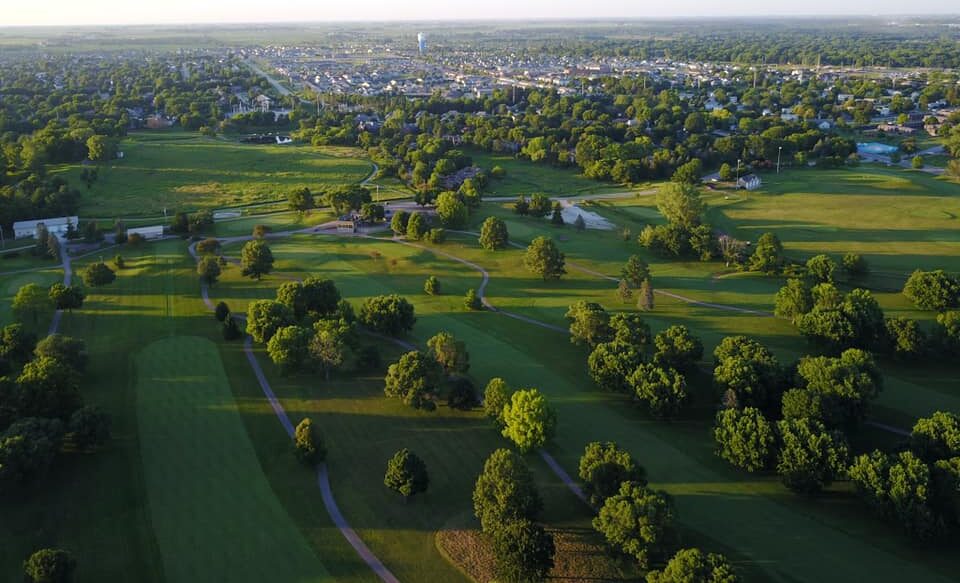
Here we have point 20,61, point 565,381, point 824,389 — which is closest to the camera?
point 824,389

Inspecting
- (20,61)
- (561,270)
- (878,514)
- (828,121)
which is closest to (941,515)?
(878,514)

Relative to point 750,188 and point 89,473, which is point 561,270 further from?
point 750,188

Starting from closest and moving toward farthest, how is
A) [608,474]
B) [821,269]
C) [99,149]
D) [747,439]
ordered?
1. [608,474]
2. [747,439]
3. [821,269]
4. [99,149]

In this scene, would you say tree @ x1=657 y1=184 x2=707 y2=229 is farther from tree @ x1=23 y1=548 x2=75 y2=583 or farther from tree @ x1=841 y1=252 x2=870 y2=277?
tree @ x1=23 y1=548 x2=75 y2=583

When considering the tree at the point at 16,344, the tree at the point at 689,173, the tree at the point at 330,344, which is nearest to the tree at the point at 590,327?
the tree at the point at 330,344

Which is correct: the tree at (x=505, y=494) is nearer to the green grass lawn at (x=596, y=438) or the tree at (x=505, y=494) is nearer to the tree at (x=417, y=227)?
the green grass lawn at (x=596, y=438)

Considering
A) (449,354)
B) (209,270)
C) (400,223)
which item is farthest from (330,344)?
(400,223)

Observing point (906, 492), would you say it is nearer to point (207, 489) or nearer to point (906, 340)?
point (906, 340)
